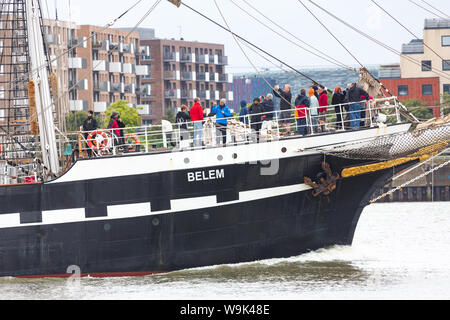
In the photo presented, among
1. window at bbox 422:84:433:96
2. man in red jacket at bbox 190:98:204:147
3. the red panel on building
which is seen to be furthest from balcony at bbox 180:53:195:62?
man in red jacket at bbox 190:98:204:147

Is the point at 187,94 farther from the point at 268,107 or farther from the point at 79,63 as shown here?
the point at 268,107

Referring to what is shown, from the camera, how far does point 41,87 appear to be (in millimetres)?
24344

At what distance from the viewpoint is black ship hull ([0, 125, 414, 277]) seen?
74.3 ft

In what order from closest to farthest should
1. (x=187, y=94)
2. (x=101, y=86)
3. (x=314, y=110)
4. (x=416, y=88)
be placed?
(x=314, y=110), (x=416, y=88), (x=101, y=86), (x=187, y=94)

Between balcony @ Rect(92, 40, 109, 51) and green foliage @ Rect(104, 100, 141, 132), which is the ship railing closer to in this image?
green foliage @ Rect(104, 100, 141, 132)

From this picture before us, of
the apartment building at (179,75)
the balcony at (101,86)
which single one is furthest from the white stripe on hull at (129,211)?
the apartment building at (179,75)

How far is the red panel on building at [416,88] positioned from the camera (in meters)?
102

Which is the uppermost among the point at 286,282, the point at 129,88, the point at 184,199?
the point at 129,88

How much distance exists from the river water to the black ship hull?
11.9 inches

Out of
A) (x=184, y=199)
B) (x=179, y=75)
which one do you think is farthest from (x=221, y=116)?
(x=179, y=75)

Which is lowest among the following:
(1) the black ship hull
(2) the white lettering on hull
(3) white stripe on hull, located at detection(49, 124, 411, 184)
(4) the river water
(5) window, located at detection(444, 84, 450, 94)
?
(4) the river water

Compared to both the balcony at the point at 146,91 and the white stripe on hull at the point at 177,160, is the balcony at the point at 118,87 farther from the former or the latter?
the white stripe on hull at the point at 177,160

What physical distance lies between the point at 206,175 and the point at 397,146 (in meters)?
4.83
